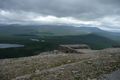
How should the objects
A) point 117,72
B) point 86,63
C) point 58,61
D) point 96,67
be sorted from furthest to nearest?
point 58,61 → point 86,63 → point 96,67 → point 117,72

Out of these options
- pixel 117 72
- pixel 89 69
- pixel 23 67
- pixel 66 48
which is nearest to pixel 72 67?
pixel 89 69

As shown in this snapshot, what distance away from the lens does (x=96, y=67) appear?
44.5 feet

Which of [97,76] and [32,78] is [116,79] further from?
[32,78]

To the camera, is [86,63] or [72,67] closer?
[72,67]

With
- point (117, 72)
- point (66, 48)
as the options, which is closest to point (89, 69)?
point (117, 72)

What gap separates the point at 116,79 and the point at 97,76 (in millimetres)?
1067

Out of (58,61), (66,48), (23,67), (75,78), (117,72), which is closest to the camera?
(75,78)

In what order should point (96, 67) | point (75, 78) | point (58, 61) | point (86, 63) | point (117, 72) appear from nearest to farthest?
1. point (75, 78)
2. point (117, 72)
3. point (96, 67)
4. point (86, 63)
5. point (58, 61)

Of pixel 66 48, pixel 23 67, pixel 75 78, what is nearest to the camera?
pixel 75 78

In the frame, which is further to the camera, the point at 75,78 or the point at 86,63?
the point at 86,63

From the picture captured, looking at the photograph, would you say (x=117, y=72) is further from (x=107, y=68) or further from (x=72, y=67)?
(x=72, y=67)

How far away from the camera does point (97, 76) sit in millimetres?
11672

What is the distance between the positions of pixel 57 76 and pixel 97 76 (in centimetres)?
232

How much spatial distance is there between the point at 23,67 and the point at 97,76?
6462 mm
